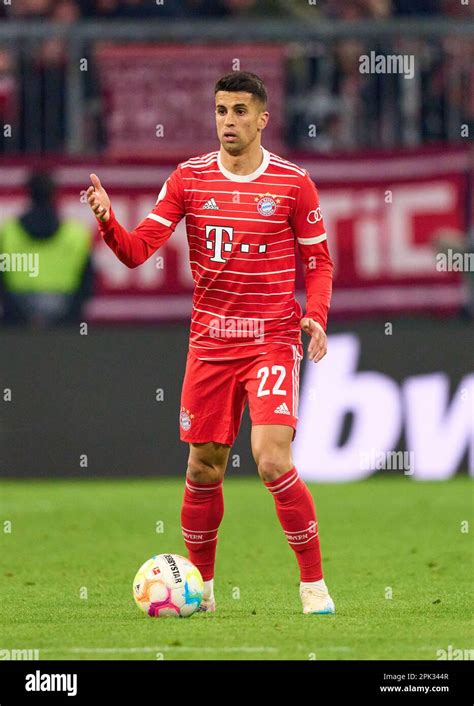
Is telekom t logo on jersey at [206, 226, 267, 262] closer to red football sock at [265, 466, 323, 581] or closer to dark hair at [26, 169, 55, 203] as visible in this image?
red football sock at [265, 466, 323, 581]

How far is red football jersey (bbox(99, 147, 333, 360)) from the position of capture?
28.0 feet

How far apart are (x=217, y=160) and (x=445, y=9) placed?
937 cm

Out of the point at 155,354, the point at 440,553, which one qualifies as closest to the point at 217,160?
the point at 440,553

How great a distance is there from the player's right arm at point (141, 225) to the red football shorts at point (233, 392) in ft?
2.01

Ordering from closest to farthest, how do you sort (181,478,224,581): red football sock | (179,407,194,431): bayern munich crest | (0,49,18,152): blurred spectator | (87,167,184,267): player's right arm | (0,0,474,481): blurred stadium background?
(87,167,184,267): player's right arm
(179,407,194,431): bayern munich crest
(181,478,224,581): red football sock
(0,0,474,481): blurred stadium background
(0,49,18,152): blurred spectator

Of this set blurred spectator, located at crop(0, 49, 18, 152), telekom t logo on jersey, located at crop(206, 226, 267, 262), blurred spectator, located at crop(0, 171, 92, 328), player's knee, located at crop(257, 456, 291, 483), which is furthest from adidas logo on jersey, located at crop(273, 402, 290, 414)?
blurred spectator, located at crop(0, 49, 18, 152)

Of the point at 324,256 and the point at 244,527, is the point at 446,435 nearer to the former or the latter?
the point at 244,527

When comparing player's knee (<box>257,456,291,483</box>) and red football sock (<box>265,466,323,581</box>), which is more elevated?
player's knee (<box>257,456,291,483</box>)

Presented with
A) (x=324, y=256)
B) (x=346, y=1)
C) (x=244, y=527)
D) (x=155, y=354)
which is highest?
(x=346, y=1)

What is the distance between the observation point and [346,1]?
1755 cm

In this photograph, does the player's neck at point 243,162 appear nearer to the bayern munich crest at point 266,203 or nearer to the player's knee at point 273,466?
the bayern munich crest at point 266,203

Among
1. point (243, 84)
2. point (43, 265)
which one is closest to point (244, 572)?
point (243, 84)

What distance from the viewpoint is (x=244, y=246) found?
852 cm

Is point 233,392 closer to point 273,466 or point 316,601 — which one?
point 273,466
